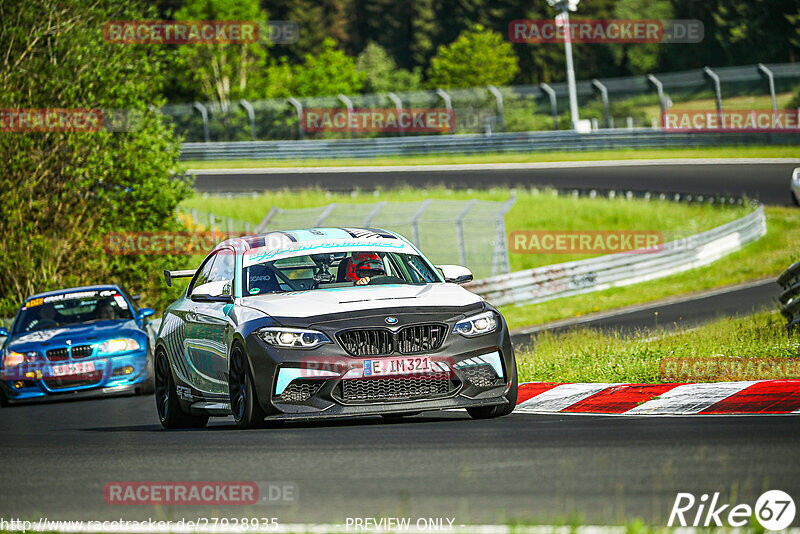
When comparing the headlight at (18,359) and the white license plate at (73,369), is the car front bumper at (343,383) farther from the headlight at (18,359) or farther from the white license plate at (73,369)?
the headlight at (18,359)

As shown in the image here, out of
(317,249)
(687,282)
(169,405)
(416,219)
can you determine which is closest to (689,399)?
(317,249)

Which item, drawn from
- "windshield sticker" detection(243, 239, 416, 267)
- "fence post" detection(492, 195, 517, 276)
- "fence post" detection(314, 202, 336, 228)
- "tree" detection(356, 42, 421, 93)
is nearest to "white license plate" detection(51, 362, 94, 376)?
"windshield sticker" detection(243, 239, 416, 267)

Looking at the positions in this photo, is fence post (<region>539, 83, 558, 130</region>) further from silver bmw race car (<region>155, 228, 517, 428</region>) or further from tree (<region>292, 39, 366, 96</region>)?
silver bmw race car (<region>155, 228, 517, 428</region>)

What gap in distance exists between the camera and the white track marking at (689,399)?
9258 millimetres

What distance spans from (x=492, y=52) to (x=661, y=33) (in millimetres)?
11799

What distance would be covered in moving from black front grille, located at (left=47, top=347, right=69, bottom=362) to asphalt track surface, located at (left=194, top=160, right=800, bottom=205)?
2601 centimetres

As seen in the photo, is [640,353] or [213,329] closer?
[213,329]

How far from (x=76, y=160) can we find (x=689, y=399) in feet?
67.8

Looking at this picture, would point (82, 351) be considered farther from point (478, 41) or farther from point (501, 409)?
point (478, 41)

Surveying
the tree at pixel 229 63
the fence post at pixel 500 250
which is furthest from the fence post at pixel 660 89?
the tree at pixel 229 63

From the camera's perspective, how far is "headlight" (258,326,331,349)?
8.87m

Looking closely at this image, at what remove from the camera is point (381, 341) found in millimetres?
8914

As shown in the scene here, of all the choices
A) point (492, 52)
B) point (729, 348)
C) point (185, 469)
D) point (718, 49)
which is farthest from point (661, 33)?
point (185, 469)

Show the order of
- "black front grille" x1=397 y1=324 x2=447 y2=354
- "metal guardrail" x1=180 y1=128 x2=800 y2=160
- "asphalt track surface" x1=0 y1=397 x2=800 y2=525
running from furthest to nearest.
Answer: "metal guardrail" x1=180 y1=128 x2=800 y2=160, "black front grille" x1=397 y1=324 x2=447 y2=354, "asphalt track surface" x1=0 y1=397 x2=800 y2=525
